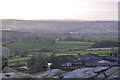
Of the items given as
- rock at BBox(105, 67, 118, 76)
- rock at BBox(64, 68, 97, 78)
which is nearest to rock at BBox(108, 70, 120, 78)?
rock at BBox(105, 67, 118, 76)

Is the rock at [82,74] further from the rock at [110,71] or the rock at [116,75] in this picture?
the rock at [116,75]

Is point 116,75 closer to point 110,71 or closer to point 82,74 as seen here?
point 110,71

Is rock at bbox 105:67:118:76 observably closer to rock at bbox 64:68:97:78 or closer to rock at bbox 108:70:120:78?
rock at bbox 108:70:120:78

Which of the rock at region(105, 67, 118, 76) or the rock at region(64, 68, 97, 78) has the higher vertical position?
the rock at region(105, 67, 118, 76)

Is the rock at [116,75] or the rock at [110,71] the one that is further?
the rock at [110,71]

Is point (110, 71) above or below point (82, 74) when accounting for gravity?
above

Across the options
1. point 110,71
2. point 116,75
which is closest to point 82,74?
point 110,71

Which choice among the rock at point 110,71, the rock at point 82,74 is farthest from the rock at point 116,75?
the rock at point 82,74

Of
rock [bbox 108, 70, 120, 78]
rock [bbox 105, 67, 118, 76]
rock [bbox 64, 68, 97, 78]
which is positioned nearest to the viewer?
rock [bbox 108, 70, 120, 78]

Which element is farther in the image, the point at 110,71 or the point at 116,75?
the point at 110,71

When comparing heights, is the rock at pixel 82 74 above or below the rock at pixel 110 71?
below

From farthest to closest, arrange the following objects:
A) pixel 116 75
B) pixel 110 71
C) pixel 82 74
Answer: pixel 82 74 → pixel 110 71 → pixel 116 75

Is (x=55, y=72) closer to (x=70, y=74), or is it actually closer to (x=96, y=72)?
(x=70, y=74)
